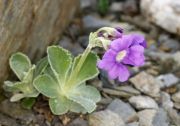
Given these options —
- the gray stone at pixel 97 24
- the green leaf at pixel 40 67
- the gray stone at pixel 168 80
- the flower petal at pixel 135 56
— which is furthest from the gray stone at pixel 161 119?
the gray stone at pixel 97 24

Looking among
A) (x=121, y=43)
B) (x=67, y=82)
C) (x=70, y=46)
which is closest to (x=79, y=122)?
(x=67, y=82)

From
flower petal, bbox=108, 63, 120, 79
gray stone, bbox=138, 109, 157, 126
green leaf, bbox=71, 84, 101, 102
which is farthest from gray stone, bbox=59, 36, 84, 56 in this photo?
flower petal, bbox=108, 63, 120, 79

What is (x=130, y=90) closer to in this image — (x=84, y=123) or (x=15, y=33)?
(x=84, y=123)

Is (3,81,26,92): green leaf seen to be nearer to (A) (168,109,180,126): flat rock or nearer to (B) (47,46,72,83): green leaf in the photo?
(B) (47,46,72,83): green leaf

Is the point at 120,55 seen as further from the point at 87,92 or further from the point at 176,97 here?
the point at 176,97

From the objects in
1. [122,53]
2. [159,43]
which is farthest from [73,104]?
[159,43]

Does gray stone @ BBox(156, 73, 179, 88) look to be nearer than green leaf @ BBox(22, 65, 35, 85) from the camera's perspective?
No
